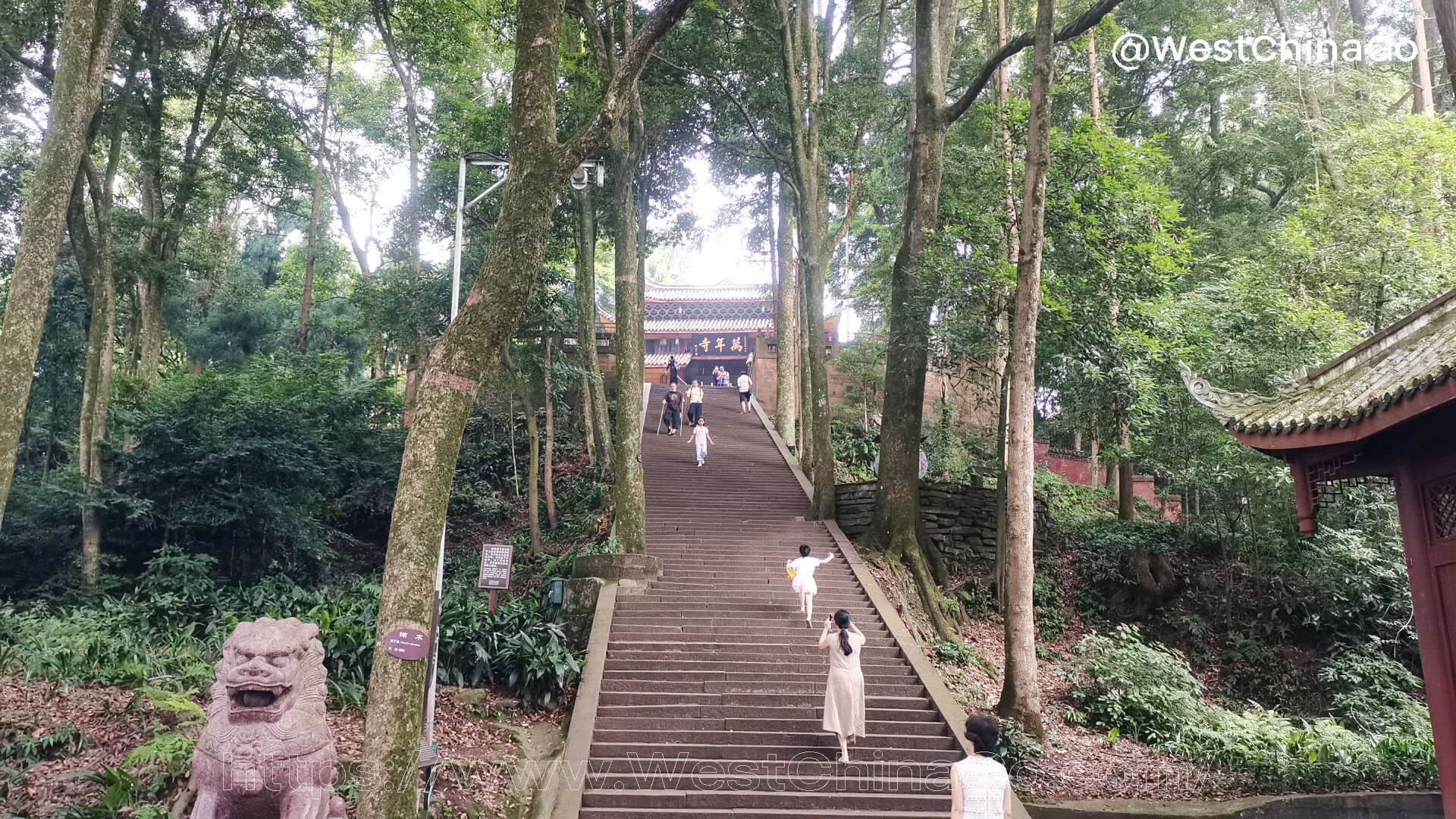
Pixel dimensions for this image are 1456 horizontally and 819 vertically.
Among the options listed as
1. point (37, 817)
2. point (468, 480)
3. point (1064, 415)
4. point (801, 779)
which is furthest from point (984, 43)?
point (37, 817)

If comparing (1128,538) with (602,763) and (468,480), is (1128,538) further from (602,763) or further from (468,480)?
(468,480)

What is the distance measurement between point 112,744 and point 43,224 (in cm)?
438

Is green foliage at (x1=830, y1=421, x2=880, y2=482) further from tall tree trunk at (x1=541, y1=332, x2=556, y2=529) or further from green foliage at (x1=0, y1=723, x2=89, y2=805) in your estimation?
green foliage at (x1=0, y1=723, x2=89, y2=805)

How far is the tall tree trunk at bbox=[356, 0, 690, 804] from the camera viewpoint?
484 cm

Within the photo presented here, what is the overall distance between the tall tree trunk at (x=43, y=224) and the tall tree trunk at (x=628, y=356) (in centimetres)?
637

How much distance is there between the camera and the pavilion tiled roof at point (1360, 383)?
17.8 ft

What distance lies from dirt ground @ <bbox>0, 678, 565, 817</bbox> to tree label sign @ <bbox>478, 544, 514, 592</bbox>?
1.52 m

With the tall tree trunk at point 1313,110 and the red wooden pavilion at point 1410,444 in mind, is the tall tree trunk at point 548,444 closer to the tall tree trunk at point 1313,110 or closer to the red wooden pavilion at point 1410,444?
the red wooden pavilion at point 1410,444

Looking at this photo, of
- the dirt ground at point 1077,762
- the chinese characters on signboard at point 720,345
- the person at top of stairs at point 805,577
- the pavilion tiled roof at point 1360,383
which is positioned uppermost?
the chinese characters on signboard at point 720,345

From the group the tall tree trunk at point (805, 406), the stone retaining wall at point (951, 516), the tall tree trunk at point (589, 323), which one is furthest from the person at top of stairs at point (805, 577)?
the tall tree trunk at point (589, 323)

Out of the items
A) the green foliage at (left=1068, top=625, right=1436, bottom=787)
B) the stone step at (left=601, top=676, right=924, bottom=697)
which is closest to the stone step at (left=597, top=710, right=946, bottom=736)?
the stone step at (left=601, top=676, right=924, bottom=697)

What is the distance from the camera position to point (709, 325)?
35.6 metres

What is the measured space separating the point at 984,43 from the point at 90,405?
1972 centimetres

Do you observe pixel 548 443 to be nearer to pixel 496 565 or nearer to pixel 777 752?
pixel 496 565
